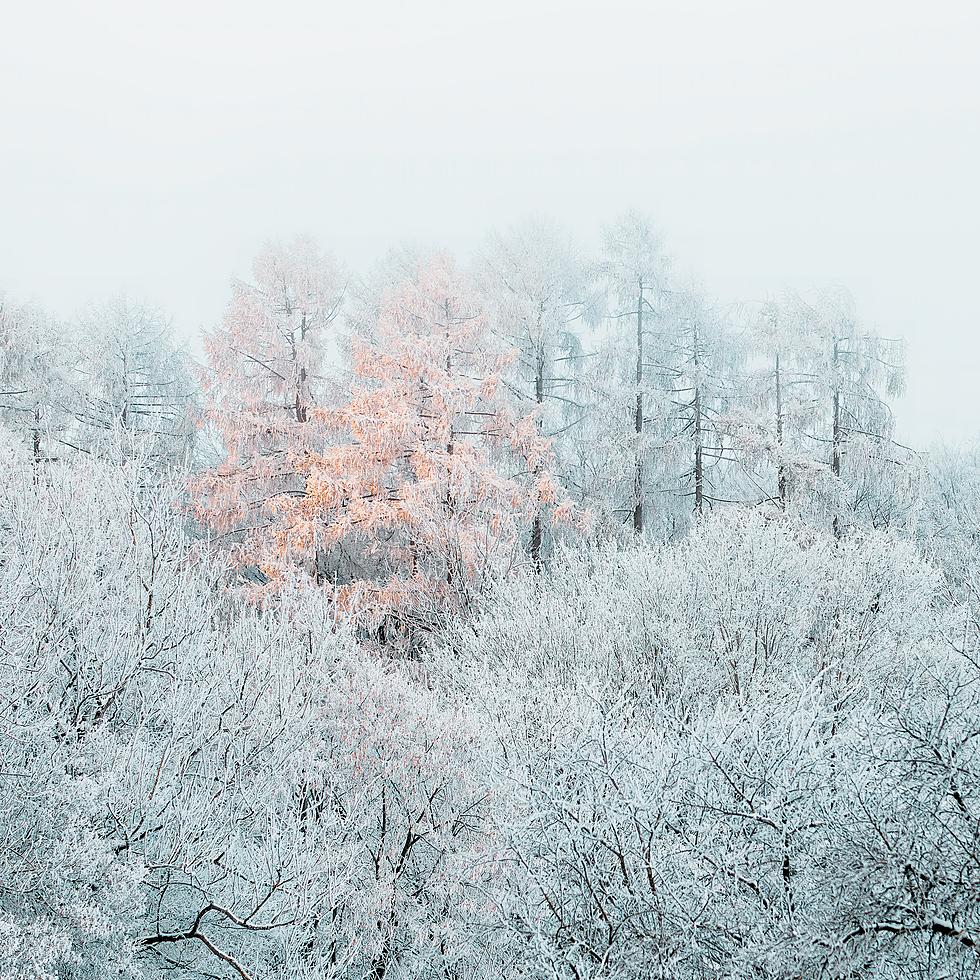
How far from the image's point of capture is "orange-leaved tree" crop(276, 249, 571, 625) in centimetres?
1392

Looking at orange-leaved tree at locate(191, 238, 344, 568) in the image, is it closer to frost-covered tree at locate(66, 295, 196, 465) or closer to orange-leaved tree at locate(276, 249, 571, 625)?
orange-leaved tree at locate(276, 249, 571, 625)

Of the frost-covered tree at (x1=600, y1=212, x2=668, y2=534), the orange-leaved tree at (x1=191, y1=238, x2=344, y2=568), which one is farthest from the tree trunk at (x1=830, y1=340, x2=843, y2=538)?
the orange-leaved tree at (x1=191, y1=238, x2=344, y2=568)

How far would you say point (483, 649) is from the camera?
11.1m

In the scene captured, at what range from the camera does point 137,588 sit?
6.95 metres

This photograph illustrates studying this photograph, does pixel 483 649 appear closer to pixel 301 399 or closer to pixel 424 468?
pixel 424 468

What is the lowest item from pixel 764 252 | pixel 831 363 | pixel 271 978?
pixel 271 978

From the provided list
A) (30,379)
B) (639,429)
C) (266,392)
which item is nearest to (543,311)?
(639,429)

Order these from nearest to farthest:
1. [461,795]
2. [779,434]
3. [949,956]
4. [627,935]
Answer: [949,956], [627,935], [461,795], [779,434]

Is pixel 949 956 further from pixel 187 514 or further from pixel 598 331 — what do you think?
pixel 598 331

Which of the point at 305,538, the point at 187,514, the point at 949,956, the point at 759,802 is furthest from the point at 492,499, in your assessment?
the point at 949,956

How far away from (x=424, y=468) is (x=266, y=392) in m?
4.12

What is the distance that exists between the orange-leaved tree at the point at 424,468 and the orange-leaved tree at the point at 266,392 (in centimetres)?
70

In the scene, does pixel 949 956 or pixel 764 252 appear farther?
pixel 764 252

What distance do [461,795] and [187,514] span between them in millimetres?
9974
